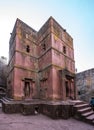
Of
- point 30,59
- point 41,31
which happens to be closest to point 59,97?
point 30,59

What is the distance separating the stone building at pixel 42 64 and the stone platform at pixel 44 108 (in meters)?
0.95

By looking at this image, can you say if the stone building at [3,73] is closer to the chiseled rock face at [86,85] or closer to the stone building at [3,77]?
the stone building at [3,77]

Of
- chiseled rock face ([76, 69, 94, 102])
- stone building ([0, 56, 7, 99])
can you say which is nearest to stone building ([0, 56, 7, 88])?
stone building ([0, 56, 7, 99])

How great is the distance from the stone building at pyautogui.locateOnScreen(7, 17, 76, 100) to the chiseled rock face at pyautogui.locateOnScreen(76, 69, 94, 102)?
214 inches

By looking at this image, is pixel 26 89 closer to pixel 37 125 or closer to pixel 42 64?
pixel 42 64

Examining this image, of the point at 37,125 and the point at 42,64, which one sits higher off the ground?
the point at 42,64

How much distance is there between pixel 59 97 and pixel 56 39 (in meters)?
5.78

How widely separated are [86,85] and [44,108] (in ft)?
35.3

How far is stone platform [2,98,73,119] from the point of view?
9039 millimetres

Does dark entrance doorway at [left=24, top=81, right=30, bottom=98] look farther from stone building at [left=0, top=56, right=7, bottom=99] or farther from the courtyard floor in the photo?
stone building at [left=0, top=56, right=7, bottom=99]

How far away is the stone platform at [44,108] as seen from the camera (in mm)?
9039

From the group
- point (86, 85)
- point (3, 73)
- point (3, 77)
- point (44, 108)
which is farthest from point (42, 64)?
point (3, 73)

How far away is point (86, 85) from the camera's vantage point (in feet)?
62.6

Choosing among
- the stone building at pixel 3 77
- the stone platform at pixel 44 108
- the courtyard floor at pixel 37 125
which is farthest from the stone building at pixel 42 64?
the stone building at pixel 3 77
